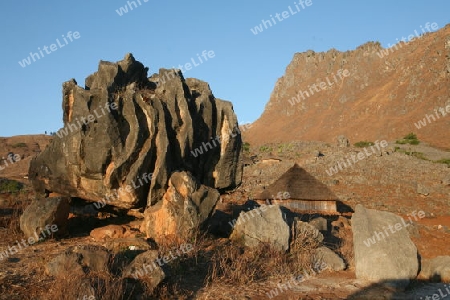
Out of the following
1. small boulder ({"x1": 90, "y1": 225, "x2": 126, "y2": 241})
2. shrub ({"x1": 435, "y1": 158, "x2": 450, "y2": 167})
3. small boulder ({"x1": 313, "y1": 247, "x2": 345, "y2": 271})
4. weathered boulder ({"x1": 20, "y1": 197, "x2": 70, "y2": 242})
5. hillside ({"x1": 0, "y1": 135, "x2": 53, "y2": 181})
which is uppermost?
hillside ({"x1": 0, "y1": 135, "x2": 53, "y2": 181})

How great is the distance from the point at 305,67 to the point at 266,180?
2855 inches

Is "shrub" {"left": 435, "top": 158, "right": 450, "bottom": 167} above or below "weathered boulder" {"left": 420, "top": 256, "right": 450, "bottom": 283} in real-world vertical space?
below

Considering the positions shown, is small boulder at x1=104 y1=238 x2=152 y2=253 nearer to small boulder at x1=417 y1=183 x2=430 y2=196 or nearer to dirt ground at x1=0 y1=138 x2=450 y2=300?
dirt ground at x1=0 y1=138 x2=450 y2=300

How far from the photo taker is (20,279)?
6.75m

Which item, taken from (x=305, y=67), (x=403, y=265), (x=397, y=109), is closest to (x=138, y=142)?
(x=403, y=265)

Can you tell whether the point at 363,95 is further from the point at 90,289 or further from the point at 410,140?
the point at 90,289

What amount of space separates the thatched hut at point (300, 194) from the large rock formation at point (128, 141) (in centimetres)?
978

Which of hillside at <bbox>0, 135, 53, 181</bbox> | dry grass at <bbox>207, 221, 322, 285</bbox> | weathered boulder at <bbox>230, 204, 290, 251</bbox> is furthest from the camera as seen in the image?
hillside at <bbox>0, 135, 53, 181</bbox>

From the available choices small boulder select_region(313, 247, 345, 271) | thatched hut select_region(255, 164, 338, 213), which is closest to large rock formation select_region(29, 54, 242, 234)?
small boulder select_region(313, 247, 345, 271)

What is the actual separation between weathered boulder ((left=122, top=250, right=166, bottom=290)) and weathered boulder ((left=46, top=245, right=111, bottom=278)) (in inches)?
14.8

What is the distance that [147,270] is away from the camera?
6.88 metres

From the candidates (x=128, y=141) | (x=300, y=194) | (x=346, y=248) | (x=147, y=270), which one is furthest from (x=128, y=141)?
(x=300, y=194)

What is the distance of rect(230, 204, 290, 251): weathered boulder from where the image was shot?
959 centimetres

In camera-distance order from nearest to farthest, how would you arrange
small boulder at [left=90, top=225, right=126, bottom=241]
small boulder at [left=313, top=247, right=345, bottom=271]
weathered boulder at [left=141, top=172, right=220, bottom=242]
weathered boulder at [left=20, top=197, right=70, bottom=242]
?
weathered boulder at [left=141, top=172, right=220, bottom=242]
small boulder at [left=313, top=247, right=345, bottom=271]
weathered boulder at [left=20, top=197, right=70, bottom=242]
small boulder at [left=90, top=225, right=126, bottom=241]
